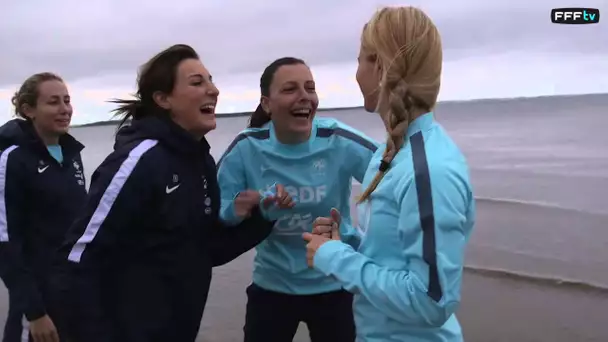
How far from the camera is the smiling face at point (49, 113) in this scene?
4090 millimetres

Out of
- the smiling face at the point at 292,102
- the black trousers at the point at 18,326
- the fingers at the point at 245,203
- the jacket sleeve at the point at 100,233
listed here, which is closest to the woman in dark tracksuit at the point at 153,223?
the jacket sleeve at the point at 100,233

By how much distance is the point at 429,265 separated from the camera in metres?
1.90

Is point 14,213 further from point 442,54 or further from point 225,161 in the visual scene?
point 442,54

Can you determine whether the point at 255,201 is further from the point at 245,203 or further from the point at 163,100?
the point at 163,100

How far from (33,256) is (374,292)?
103 inches

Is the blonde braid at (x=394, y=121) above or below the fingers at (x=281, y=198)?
above

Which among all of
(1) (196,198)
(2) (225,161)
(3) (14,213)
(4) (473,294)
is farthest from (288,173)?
(4) (473,294)

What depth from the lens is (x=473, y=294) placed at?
8.29 m

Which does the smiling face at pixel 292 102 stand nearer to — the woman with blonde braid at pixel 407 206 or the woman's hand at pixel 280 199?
the woman's hand at pixel 280 199

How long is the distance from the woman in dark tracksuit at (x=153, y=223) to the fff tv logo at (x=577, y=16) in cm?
1380

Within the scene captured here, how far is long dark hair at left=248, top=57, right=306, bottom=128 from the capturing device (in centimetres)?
381

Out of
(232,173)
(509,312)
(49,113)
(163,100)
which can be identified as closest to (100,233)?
(163,100)

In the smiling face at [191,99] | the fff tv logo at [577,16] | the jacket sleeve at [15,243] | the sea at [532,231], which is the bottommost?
the sea at [532,231]

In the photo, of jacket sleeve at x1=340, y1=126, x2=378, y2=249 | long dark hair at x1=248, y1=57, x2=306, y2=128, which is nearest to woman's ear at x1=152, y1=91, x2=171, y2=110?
long dark hair at x1=248, y1=57, x2=306, y2=128
